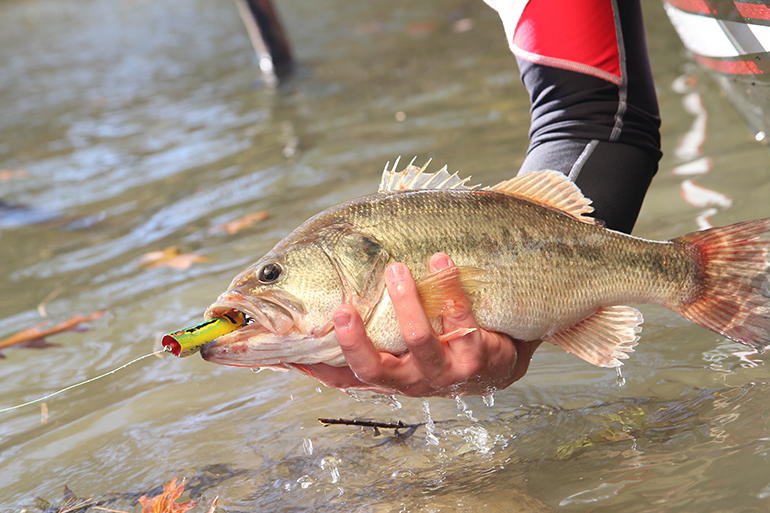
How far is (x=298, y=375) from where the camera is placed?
3.49 metres

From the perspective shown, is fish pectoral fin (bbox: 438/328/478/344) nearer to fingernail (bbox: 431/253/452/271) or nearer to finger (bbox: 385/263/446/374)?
finger (bbox: 385/263/446/374)

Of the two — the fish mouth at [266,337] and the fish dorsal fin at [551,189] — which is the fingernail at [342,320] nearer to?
the fish mouth at [266,337]

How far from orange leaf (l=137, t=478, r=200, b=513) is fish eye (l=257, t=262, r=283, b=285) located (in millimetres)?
969

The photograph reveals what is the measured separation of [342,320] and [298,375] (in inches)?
57.4

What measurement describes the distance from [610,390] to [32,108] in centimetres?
1156

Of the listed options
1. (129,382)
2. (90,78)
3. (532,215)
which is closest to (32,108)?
(90,78)

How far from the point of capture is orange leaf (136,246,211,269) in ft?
16.3

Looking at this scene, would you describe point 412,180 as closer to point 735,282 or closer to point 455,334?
point 455,334

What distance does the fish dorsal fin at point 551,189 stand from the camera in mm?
2537

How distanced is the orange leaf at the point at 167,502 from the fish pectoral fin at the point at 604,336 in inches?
58.3

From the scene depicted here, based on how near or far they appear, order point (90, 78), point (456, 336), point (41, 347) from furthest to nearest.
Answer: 1. point (90, 78)
2. point (41, 347)
3. point (456, 336)

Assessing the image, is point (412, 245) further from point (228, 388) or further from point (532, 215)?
point (228, 388)

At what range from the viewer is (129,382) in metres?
3.66

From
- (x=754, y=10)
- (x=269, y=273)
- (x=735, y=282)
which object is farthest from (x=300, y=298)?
(x=754, y=10)
